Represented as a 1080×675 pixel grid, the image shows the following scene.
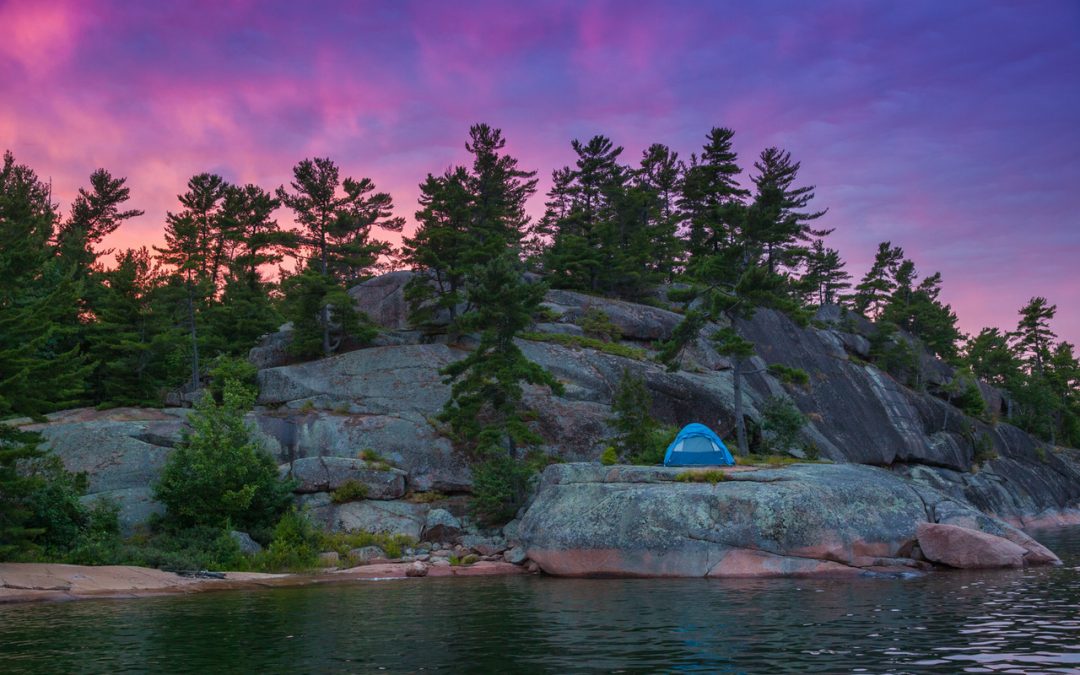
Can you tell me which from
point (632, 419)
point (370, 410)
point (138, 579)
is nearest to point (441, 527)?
Result: point (370, 410)

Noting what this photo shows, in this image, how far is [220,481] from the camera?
2945 centimetres

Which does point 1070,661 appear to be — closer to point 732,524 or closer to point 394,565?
point 732,524

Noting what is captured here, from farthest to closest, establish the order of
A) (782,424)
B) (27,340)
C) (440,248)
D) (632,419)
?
(440,248)
(782,424)
(632,419)
(27,340)

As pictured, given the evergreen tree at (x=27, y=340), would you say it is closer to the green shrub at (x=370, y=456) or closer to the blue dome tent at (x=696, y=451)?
the green shrub at (x=370, y=456)

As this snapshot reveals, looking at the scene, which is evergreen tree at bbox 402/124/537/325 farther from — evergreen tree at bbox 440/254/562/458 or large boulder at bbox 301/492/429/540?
large boulder at bbox 301/492/429/540

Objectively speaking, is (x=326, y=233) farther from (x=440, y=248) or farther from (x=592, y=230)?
(x=592, y=230)

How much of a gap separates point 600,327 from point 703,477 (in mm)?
24087

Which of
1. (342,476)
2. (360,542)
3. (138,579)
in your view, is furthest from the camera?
(342,476)

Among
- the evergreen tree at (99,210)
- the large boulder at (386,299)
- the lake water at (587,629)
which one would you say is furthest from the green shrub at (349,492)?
the evergreen tree at (99,210)

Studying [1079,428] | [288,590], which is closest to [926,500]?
[288,590]

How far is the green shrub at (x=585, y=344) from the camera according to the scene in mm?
45500

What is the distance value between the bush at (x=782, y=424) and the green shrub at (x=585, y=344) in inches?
352

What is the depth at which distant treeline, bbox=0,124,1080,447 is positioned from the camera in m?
34.4

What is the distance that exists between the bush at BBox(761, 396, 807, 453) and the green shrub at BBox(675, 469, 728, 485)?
47.6 feet
